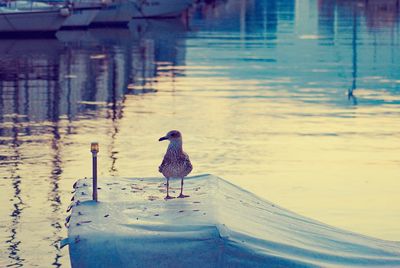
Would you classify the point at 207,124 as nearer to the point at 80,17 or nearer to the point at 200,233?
the point at 200,233

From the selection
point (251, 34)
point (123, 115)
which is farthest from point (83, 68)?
point (251, 34)

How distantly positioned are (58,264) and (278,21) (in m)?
86.4

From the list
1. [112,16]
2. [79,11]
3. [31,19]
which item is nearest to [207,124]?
[31,19]

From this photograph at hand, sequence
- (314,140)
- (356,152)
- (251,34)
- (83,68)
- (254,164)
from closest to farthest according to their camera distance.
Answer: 1. (254,164)
2. (356,152)
3. (314,140)
4. (83,68)
5. (251,34)

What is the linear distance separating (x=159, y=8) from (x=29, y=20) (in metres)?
28.5

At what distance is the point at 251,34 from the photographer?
250 feet

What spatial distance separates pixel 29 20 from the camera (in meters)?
66.2

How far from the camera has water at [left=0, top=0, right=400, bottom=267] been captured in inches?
755

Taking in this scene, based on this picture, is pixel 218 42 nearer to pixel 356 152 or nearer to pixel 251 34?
pixel 251 34

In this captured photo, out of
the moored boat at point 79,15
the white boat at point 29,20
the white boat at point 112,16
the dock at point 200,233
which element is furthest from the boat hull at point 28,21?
the dock at point 200,233

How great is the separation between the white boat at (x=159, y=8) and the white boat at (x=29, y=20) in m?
25.6

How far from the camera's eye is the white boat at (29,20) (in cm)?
6600

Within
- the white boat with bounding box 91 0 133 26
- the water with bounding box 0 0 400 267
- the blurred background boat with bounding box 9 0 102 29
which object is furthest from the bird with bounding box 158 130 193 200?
the white boat with bounding box 91 0 133 26

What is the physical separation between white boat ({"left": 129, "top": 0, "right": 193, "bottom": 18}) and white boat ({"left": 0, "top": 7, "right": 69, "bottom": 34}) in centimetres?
2565
